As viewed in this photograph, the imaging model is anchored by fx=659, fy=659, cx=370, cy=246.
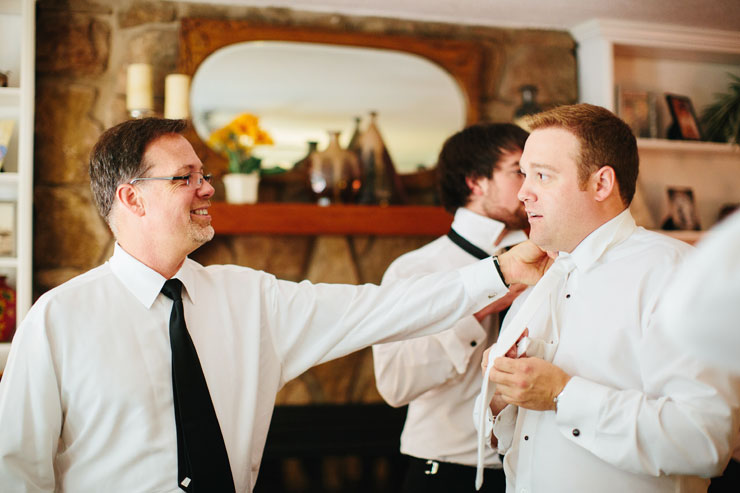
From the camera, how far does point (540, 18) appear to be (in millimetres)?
3416

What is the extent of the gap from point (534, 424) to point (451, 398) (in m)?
0.50

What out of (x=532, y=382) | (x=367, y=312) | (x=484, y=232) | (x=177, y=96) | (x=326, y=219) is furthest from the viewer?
(x=326, y=219)

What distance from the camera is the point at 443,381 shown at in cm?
189

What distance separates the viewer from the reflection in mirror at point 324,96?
3156 millimetres

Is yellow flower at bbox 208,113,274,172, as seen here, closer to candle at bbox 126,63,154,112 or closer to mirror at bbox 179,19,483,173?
→ mirror at bbox 179,19,483,173

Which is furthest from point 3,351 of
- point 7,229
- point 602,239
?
point 602,239

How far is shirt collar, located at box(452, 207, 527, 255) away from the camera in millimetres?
2053

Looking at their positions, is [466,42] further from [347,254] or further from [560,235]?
[560,235]

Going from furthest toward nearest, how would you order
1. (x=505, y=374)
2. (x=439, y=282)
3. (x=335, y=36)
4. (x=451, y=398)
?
(x=335, y=36) → (x=451, y=398) → (x=439, y=282) → (x=505, y=374)

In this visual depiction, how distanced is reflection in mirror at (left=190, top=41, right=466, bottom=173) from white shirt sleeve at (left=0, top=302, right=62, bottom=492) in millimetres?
1842

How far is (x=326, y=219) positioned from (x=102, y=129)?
110cm

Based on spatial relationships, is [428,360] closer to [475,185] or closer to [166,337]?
[475,185]

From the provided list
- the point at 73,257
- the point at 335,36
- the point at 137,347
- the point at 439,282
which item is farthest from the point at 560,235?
the point at 73,257

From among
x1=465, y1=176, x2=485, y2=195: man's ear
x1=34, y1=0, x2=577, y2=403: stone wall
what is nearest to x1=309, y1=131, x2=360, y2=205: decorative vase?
x1=34, y1=0, x2=577, y2=403: stone wall
